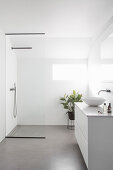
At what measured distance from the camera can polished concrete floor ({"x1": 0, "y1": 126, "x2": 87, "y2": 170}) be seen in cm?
270

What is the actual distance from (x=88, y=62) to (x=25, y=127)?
2462 millimetres

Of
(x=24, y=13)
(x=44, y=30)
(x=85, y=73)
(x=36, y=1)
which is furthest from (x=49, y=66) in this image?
(x=36, y=1)

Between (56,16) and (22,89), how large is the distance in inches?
68.8

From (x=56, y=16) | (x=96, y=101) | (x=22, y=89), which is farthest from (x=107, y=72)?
(x=22, y=89)

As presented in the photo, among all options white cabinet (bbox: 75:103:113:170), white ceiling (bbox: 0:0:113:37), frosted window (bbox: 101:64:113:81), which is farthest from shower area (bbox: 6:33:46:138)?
white cabinet (bbox: 75:103:113:170)

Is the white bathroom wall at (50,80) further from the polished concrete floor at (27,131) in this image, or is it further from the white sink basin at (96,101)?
the white sink basin at (96,101)

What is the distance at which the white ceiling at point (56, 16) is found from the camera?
9.18ft

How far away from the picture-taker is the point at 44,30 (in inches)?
160

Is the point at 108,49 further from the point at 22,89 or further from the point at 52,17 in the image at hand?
the point at 22,89

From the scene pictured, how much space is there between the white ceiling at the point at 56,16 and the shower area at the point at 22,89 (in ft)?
1.04

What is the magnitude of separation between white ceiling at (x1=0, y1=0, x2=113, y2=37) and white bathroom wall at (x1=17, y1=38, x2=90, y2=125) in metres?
0.64

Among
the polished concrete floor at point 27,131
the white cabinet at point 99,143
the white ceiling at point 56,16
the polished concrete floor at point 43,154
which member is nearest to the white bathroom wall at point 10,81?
the polished concrete floor at point 27,131

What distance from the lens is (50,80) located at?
211 inches

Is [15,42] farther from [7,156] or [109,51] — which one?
[7,156]
